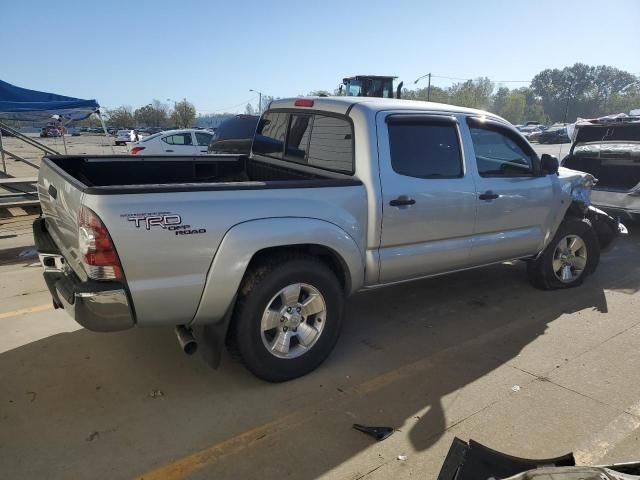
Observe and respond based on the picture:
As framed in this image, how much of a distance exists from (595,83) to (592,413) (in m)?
131

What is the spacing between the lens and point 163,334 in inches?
161

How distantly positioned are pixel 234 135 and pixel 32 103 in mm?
4514

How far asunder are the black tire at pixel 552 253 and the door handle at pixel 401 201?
230cm

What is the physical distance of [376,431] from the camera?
9.33 ft

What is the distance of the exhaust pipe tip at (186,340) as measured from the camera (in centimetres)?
304

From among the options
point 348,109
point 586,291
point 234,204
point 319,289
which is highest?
point 348,109

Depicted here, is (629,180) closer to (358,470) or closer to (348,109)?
(348,109)

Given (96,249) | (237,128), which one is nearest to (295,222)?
(96,249)

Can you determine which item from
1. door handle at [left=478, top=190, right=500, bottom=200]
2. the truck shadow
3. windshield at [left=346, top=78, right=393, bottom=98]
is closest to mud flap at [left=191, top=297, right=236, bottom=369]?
the truck shadow

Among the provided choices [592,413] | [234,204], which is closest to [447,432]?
[592,413]

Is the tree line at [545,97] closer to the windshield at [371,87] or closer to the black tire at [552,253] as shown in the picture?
the windshield at [371,87]

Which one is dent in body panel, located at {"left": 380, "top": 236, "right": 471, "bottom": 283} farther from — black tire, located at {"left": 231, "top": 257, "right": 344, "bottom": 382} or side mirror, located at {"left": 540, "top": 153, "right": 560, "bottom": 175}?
side mirror, located at {"left": 540, "top": 153, "right": 560, "bottom": 175}

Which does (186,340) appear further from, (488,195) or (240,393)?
(488,195)

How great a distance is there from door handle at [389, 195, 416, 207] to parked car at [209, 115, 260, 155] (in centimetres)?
700
